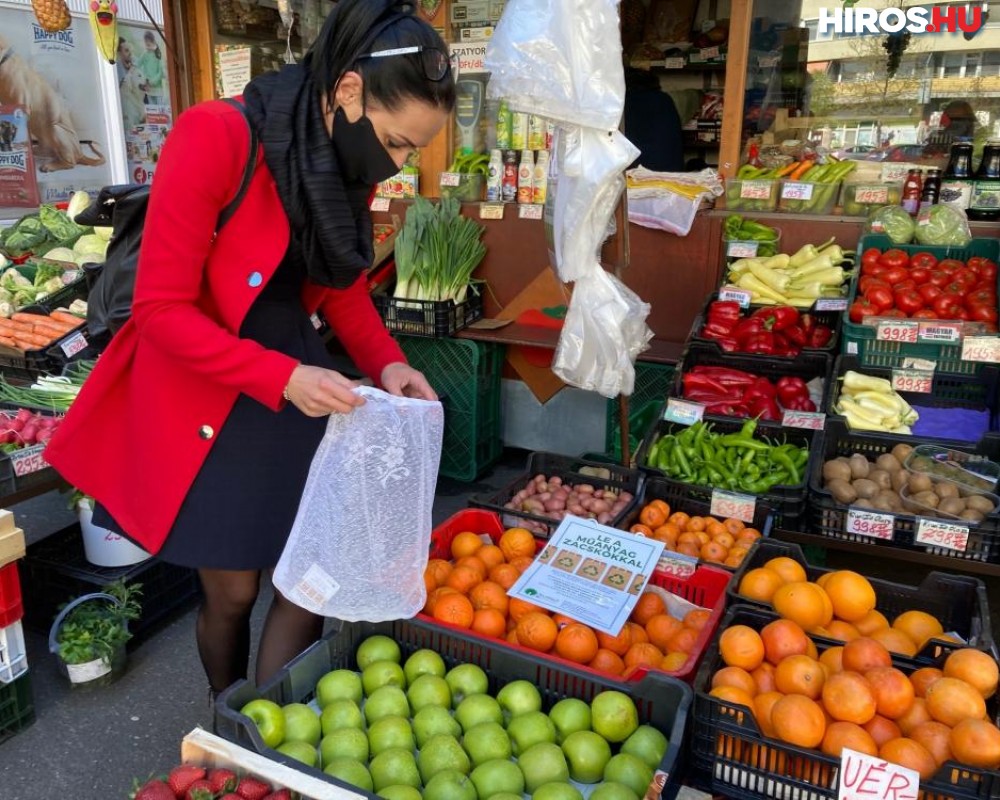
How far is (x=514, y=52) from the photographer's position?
9.17 feet

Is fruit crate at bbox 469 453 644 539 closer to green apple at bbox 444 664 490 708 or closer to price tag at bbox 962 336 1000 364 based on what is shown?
green apple at bbox 444 664 490 708

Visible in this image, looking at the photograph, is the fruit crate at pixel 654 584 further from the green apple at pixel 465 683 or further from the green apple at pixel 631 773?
the green apple at pixel 631 773

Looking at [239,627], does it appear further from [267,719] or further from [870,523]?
[870,523]

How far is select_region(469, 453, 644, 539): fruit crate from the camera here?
279 centimetres

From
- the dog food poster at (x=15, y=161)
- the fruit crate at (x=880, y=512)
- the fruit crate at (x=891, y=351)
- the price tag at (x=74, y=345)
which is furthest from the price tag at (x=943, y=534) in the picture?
the dog food poster at (x=15, y=161)

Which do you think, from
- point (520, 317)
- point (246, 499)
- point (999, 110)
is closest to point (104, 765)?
point (246, 499)

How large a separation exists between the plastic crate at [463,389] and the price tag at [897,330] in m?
2.05

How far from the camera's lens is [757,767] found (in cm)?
157

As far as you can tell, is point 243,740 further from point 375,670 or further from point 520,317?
point 520,317

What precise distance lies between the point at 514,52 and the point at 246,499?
1.76 meters

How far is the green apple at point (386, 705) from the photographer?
174 centimetres

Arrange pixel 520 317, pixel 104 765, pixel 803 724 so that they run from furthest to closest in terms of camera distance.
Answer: pixel 520 317 < pixel 104 765 < pixel 803 724

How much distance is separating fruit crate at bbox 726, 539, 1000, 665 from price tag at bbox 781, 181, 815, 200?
2819 mm

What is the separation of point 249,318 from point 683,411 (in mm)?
2046
